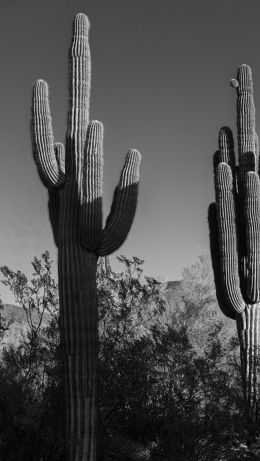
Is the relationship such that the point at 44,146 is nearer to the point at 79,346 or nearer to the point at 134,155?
the point at 134,155

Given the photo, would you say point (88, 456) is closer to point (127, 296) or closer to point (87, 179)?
point (127, 296)

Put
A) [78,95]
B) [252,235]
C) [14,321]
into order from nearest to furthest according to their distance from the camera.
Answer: [78,95], [252,235], [14,321]

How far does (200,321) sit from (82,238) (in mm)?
10060

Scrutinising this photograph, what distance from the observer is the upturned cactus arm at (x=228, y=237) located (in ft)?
30.3

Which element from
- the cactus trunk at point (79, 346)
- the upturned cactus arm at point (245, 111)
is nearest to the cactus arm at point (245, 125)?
the upturned cactus arm at point (245, 111)

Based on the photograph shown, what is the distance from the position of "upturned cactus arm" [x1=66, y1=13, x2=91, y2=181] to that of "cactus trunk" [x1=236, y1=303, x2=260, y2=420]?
12.7ft

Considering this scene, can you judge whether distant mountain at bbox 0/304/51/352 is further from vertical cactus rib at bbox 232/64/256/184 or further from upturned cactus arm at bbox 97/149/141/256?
vertical cactus rib at bbox 232/64/256/184

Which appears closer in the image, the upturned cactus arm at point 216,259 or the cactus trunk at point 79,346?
the cactus trunk at point 79,346

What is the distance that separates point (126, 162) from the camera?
767 centimetres

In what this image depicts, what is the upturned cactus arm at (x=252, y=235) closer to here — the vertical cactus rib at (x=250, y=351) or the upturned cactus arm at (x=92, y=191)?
the vertical cactus rib at (x=250, y=351)

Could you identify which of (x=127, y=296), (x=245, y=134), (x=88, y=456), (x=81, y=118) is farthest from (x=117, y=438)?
(x=245, y=134)

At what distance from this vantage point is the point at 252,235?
935 centimetres

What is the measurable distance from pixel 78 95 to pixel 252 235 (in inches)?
145

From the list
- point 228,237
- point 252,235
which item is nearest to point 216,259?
point 228,237
